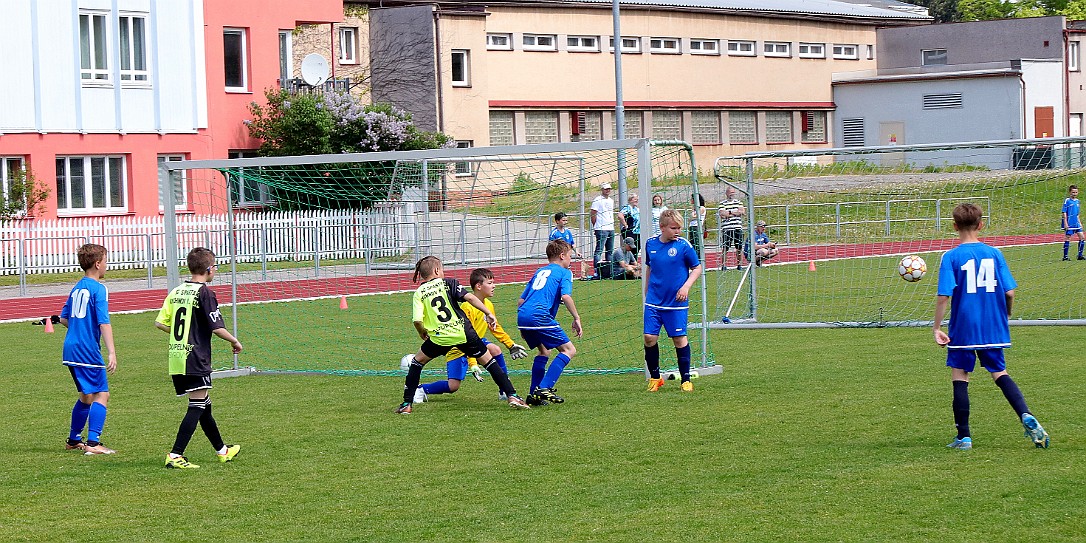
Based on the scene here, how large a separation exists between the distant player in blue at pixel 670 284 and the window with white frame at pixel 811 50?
44.2 metres

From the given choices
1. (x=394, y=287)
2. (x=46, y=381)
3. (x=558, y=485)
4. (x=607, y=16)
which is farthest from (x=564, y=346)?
(x=607, y=16)

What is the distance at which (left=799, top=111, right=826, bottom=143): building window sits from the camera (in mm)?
54375

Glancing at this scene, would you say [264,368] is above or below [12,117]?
below

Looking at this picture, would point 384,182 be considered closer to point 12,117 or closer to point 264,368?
point 12,117

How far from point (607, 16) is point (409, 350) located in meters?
34.3

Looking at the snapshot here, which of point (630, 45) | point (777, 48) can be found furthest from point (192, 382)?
point (777, 48)

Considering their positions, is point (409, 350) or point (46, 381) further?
point (409, 350)

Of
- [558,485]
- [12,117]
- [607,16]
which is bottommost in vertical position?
[558,485]

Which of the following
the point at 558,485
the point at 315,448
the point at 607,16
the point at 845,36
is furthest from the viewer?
the point at 845,36

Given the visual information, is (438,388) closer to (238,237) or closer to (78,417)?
(78,417)

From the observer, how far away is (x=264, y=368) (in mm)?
13727

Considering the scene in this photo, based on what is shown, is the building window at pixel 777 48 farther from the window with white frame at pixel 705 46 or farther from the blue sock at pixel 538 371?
the blue sock at pixel 538 371

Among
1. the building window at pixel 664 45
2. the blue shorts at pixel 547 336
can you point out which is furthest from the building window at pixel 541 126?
the blue shorts at pixel 547 336

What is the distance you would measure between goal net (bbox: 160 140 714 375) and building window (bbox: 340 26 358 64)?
13.8m
